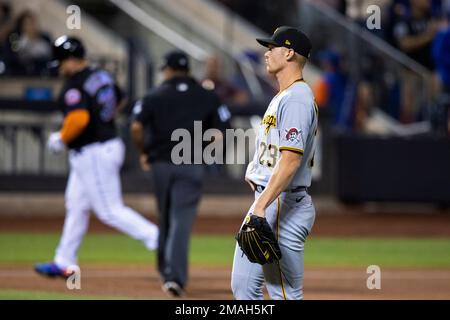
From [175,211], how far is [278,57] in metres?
3.81

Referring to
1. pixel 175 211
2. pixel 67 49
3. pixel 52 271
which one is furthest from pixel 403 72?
pixel 52 271

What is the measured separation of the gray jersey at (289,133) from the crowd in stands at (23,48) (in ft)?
38.6

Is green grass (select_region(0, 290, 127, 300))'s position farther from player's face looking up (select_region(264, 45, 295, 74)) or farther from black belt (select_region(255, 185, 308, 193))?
player's face looking up (select_region(264, 45, 295, 74))

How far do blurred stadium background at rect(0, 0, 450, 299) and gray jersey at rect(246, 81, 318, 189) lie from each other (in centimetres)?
893

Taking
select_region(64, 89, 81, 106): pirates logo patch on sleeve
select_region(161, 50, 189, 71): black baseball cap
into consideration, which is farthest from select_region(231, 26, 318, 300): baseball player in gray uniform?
select_region(64, 89, 81, 106): pirates logo patch on sleeve

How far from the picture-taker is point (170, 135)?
10438 millimetres

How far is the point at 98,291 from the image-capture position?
33.6 feet

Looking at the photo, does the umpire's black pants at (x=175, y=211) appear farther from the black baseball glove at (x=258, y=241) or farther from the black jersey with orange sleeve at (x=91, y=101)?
the black baseball glove at (x=258, y=241)

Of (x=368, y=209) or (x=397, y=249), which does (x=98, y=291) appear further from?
(x=368, y=209)

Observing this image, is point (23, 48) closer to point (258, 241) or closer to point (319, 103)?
point (319, 103)

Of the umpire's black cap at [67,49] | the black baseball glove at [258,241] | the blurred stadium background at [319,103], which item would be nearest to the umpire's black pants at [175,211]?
the umpire's black cap at [67,49]

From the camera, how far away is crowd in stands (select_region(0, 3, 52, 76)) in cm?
1830
